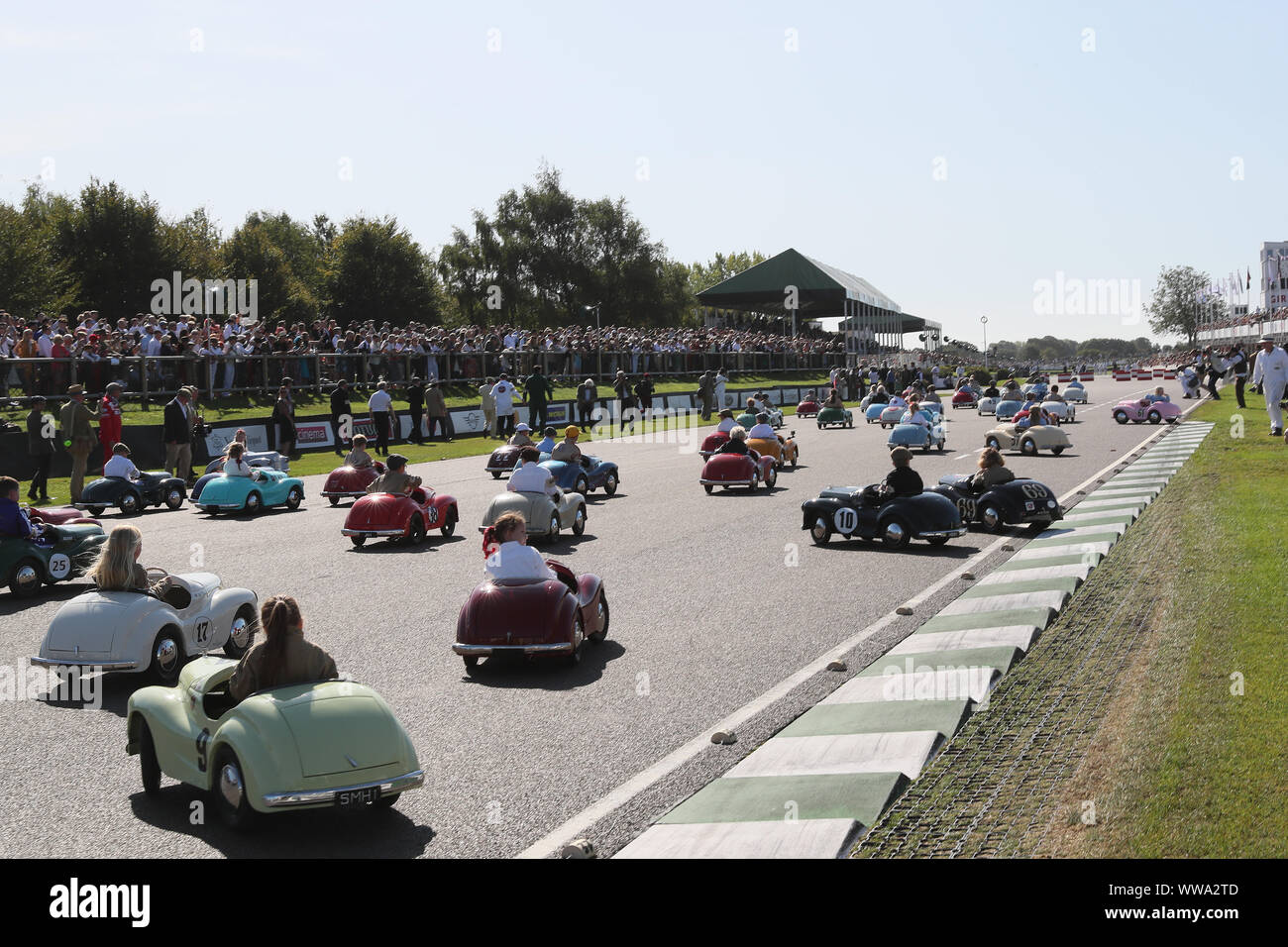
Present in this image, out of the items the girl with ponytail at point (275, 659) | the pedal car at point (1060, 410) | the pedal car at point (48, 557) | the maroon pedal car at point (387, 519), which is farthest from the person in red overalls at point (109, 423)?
the pedal car at point (1060, 410)

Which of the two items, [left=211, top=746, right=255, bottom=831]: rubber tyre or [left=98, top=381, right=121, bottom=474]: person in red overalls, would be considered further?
[left=98, top=381, right=121, bottom=474]: person in red overalls

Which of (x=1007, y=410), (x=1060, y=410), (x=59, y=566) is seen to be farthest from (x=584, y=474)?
(x=1007, y=410)

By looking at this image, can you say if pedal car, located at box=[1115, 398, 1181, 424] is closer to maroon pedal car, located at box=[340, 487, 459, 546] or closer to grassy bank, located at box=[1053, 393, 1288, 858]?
grassy bank, located at box=[1053, 393, 1288, 858]

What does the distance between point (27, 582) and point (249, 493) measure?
24.3 feet

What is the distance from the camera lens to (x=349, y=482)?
829 inches

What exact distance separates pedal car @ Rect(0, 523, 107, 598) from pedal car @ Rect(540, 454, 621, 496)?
764 centimetres

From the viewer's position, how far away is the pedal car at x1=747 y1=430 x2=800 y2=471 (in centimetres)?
2519

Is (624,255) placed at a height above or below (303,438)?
above

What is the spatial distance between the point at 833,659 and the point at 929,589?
3.27m

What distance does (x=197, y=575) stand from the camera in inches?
398

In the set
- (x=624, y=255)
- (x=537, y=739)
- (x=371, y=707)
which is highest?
(x=624, y=255)

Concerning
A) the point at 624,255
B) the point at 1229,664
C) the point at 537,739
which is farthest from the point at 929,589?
the point at 624,255

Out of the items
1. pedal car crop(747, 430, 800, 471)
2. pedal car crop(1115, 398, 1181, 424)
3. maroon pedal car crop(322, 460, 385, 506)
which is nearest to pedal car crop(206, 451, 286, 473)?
maroon pedal car crop(322, 460, 385, 506)
